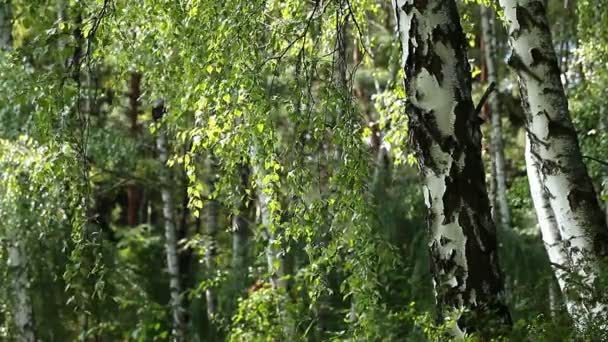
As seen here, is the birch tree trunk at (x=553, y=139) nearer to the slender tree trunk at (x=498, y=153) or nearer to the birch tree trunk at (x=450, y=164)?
the birch tree trunk at (x=450, y=164)

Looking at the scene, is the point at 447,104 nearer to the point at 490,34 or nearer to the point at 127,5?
the point at 127,5

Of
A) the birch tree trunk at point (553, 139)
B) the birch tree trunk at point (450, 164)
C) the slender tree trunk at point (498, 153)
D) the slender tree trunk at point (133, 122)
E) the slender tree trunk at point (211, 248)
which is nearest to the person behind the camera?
the birch tree trunk at point (450, 164)

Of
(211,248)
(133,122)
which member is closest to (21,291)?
(211,248)

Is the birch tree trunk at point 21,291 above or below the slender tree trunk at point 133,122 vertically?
below

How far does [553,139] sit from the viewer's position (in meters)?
4.31

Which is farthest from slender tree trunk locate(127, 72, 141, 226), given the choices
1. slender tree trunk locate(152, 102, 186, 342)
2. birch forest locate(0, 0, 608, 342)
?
birch forest locate(0, 0, 608, 342)

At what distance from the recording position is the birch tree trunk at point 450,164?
3492 millimetres

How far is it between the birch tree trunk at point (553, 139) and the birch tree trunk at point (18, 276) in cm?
591

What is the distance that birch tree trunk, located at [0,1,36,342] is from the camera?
8859 millimetres

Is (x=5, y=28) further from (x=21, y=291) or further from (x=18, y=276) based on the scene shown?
(x=21, y=291)

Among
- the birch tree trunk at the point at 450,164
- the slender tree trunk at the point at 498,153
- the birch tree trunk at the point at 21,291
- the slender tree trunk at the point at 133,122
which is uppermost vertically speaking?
the slender tree trunk at the point at 133,122

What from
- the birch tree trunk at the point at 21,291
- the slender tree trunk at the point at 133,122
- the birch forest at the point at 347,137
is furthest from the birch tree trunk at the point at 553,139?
the slender tree trunk at the point at 133,122

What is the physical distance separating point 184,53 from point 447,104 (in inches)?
52.3

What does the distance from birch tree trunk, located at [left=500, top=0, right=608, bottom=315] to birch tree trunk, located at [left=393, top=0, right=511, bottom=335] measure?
2.65ft
